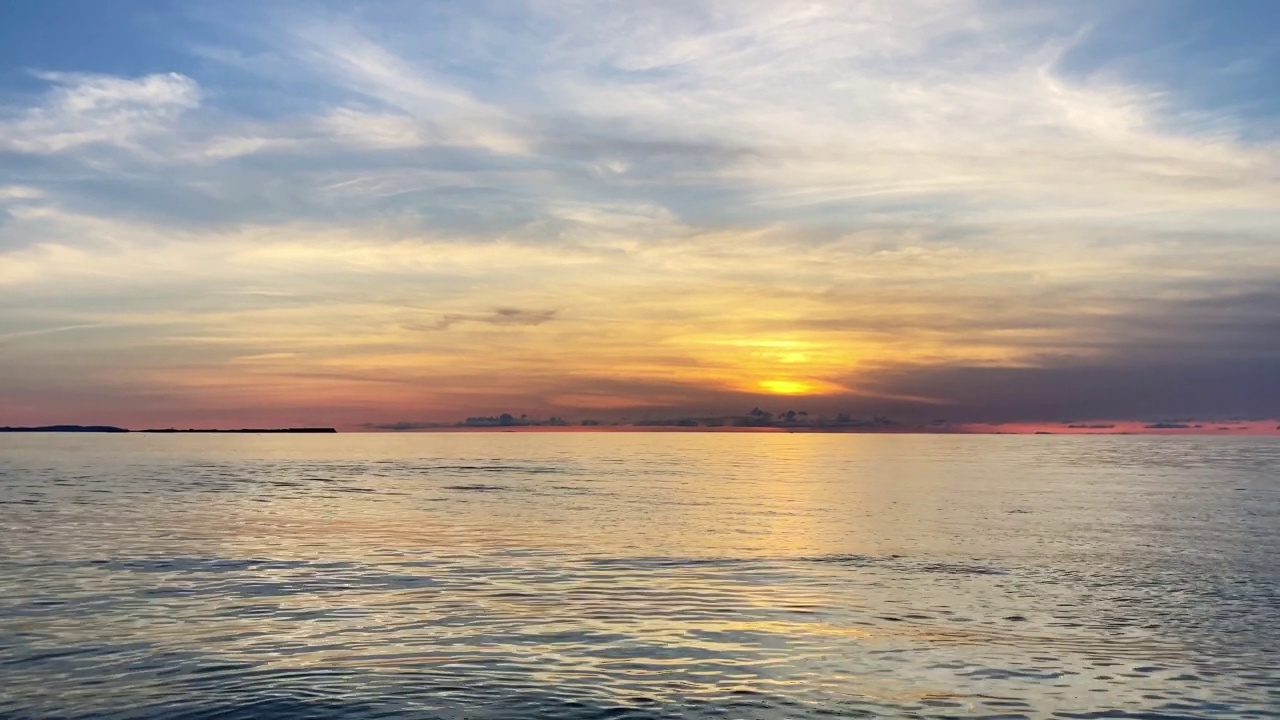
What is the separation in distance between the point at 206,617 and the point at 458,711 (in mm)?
11083

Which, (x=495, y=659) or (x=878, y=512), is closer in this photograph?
(x=495, y=659)

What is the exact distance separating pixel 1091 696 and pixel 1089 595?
41.6ft

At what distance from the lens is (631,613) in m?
26.1

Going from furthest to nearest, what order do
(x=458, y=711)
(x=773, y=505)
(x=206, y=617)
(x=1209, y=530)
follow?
(x=773, y=505) → (x=1209, y=530) → (x=206, y=617) → (x=458, y=711)

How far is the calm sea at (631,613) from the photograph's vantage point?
18.2 metres

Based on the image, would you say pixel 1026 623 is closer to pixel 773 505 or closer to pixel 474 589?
pixel 474 589

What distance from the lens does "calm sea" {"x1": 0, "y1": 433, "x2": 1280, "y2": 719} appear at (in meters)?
18.2

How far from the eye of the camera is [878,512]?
5994cm

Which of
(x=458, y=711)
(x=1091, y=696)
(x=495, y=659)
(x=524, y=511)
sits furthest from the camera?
(x=524, y=511)

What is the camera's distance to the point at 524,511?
5778 cm

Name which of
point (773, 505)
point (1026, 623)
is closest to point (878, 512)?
point (773, 505)

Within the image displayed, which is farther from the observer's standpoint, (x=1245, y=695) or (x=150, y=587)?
(x=150, y=587)

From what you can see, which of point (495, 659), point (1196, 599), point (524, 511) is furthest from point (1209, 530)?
point (495, 659)

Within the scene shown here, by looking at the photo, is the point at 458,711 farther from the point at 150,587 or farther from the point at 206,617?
the point at 150,587
